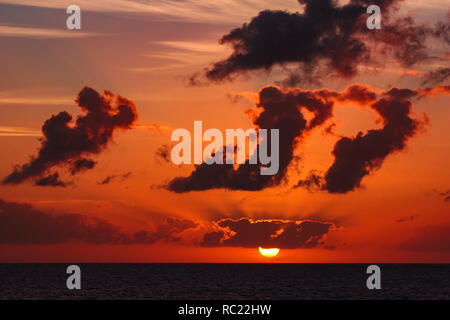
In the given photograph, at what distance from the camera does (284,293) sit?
133 meters
